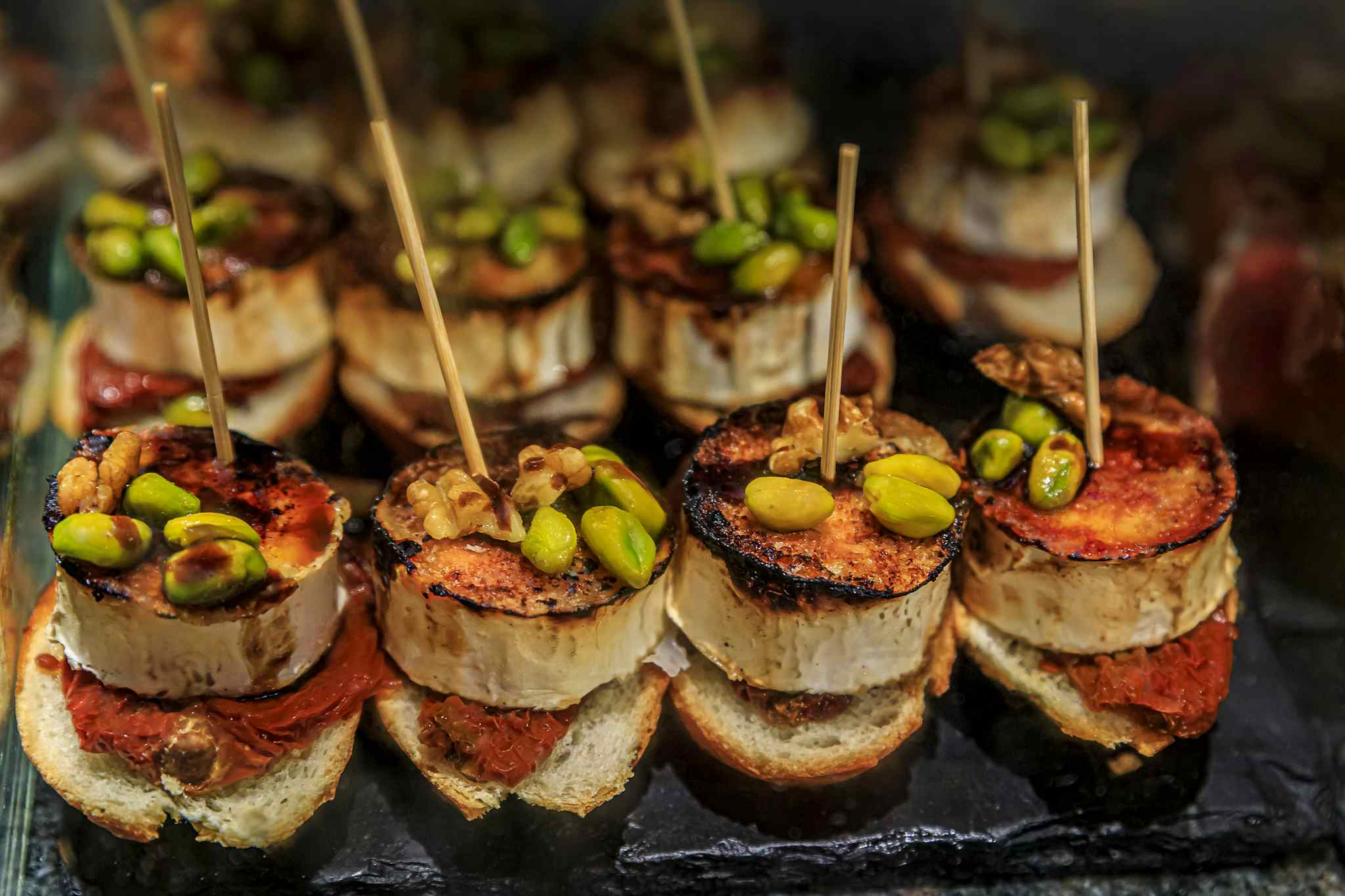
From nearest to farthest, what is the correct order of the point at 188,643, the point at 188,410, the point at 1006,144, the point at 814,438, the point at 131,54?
1. the point at 188,643
2. the point at 814,438
3. the point at 188,410
4. the point at 131,54
5. the point at 1006,144

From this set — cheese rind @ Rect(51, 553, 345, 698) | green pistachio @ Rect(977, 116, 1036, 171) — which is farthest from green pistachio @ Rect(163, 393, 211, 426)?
green pistachio @ Rect(977, 116, 1036, 171)

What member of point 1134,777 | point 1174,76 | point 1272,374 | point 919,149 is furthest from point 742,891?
point 1174,76

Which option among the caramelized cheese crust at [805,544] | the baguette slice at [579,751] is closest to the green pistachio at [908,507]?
the caramelized cheese crust at [805,544]

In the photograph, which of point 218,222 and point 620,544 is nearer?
point 620,544

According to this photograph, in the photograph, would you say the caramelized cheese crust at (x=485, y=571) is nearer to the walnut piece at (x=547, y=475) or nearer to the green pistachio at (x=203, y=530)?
the walnut piece at (x=547, y=475)

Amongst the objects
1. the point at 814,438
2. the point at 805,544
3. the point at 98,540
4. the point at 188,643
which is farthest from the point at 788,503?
the point at 98,540

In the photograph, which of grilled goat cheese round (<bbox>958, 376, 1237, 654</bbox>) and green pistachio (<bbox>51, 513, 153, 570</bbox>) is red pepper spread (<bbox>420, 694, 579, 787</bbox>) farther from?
grilled goat cheese round (<bbox>958, 376, 1237, 654</bbox>)

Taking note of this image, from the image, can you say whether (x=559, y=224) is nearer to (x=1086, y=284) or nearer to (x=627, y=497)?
(x=627, y=497)
